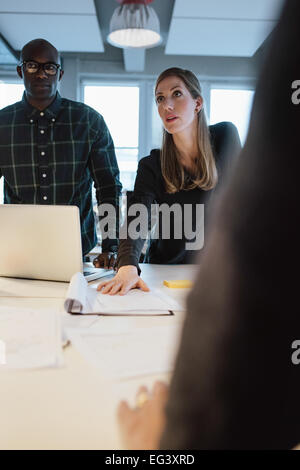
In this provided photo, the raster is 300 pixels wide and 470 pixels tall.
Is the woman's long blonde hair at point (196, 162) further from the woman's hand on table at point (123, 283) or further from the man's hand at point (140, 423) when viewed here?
the man's hand at point (140, 423)

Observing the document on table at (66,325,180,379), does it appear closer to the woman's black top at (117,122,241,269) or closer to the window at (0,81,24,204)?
the woman's black top at (117,122,241,269)

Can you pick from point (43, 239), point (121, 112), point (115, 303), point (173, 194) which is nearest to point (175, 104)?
point (173, 194)

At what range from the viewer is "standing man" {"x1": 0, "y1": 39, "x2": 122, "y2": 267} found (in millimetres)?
2238

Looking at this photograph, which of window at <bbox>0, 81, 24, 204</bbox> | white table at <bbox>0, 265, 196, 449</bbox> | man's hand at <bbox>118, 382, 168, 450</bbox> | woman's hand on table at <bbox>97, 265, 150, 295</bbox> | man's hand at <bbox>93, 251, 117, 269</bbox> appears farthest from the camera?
window at <bbox>0, 81, 24, 204</bbox>

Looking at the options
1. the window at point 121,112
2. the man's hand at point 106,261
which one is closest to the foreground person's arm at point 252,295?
the man's hand at point 106,261

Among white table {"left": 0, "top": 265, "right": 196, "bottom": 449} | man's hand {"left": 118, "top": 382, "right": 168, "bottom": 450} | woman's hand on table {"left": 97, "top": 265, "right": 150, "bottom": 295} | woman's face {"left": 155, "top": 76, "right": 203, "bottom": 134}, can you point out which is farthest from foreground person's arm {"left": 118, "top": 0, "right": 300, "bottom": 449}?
woman's face {"left": 155, "top": 76, "right": 203, "bottom": 134}

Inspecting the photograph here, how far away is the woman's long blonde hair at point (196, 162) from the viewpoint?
6.21ft

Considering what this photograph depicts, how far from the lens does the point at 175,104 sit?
1932 millimetres

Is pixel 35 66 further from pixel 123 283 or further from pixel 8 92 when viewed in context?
pixel 8 92

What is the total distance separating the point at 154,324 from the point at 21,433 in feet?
1.67

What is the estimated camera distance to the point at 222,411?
0.23m

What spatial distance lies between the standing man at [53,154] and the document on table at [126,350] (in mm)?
1415

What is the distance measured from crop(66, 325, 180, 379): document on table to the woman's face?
1206 millimetres
